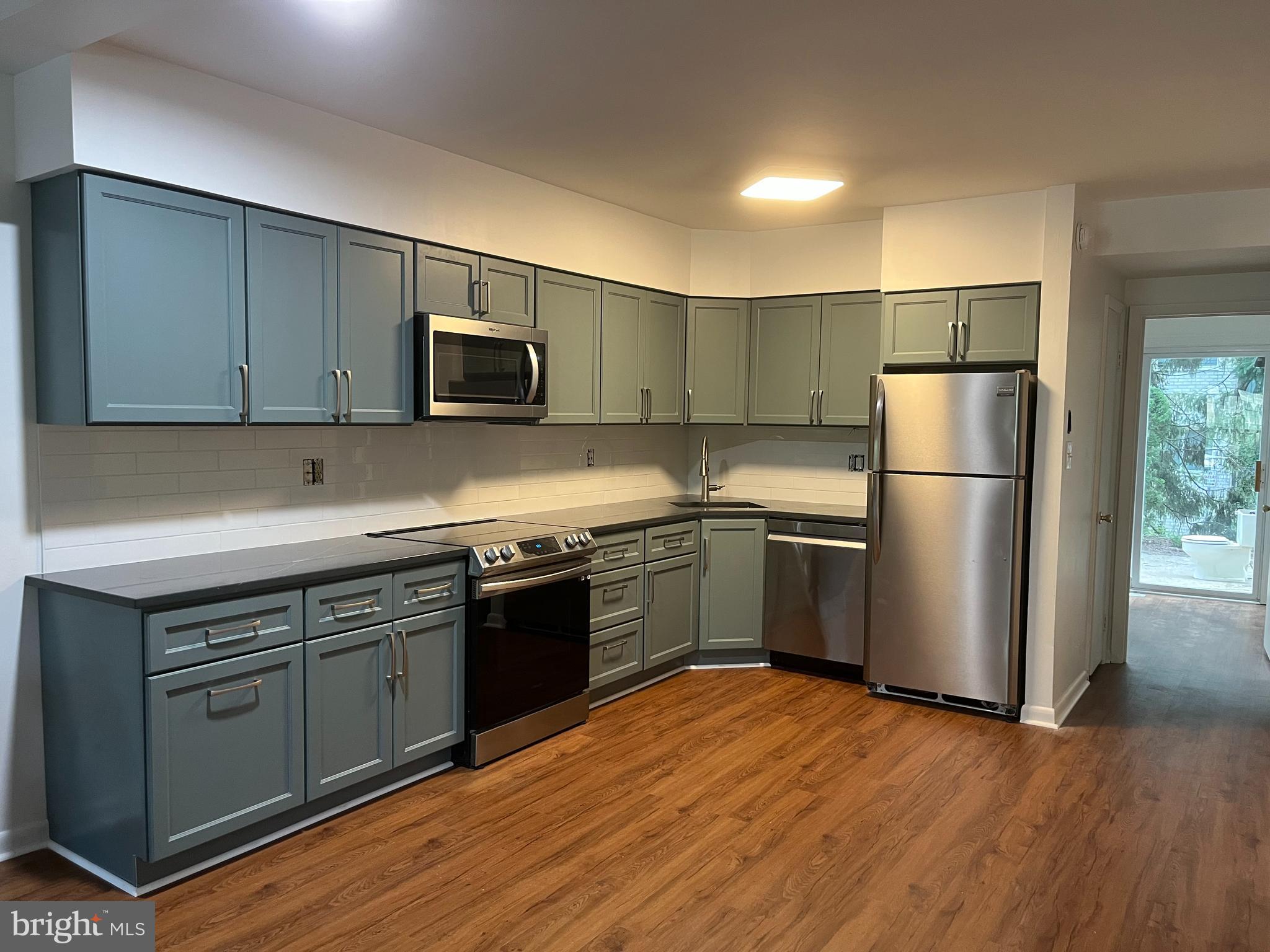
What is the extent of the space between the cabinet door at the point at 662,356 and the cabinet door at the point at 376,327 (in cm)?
168

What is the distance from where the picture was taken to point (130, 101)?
2.86 meters

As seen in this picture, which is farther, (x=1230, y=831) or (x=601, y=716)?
(x=601, y=716)

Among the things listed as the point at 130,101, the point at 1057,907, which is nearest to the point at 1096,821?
the point at 1057,907

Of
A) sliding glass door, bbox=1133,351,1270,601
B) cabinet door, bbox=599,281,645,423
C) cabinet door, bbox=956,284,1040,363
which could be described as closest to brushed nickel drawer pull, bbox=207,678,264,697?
cabinet door, bbox=599,281,645,423

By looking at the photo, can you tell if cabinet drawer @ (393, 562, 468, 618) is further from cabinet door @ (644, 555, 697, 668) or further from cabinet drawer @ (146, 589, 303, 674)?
cabinet door @ (644, 555, 697, 668)

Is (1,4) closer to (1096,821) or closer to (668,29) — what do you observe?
(668,29)

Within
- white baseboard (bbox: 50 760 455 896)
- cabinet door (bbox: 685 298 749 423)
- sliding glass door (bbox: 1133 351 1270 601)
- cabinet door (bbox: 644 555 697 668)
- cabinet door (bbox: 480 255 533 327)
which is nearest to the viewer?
white baseboard (bbox: 50 760 455 896)

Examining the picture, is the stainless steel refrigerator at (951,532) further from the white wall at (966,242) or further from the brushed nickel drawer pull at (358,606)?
the brushed nickel drawer pull at (358,606)

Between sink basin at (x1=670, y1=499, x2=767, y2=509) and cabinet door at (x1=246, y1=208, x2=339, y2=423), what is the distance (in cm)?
240

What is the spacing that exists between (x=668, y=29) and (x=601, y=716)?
9.80ft

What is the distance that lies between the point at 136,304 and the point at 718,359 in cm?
332

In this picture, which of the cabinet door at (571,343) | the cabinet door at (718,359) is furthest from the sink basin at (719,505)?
the cabinet door at (571,343)

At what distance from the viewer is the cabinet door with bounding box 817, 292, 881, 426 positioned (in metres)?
5.14

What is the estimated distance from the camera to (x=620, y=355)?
16.3 feet
